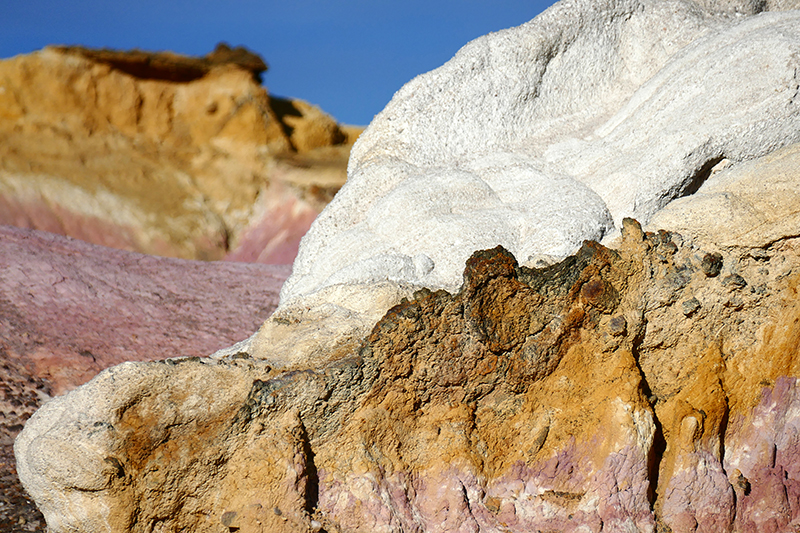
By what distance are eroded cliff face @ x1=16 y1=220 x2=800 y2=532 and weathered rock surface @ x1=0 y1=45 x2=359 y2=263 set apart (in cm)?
721

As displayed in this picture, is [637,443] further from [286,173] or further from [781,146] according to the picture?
[286,173]

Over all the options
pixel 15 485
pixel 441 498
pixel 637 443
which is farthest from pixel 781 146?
pixel 15 485

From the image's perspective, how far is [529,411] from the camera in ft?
6.21

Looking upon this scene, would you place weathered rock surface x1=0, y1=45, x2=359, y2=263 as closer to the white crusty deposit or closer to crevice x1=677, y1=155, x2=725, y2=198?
the white crusty deposit

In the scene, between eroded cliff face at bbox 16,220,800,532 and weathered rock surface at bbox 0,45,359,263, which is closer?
eroded cliff face at bbox 16,220,800,532

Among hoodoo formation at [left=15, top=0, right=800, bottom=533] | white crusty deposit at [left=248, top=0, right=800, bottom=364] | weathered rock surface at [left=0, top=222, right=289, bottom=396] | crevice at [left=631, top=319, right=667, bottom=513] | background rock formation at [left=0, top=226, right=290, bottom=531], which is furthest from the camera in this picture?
weathered rock surface at [left=0, top=222, right=289, bottom=396]

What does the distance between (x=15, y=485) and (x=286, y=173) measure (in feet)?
23.6

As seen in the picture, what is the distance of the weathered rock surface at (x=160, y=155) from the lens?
870cm

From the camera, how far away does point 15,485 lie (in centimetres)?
248

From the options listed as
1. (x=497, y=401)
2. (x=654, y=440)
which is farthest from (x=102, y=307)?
(x=654, y=440)

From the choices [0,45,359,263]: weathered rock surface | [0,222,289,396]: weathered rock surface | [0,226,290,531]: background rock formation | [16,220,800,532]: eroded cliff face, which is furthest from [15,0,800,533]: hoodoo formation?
[0,45,359,263]: weathered rock surface

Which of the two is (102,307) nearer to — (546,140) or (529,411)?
(546,140)

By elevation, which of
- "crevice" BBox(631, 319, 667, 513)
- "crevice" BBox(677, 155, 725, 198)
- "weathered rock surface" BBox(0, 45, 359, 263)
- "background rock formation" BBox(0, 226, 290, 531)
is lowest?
"crevice" BBox(631, 319, 667, 513)

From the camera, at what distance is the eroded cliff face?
176 centimetres
